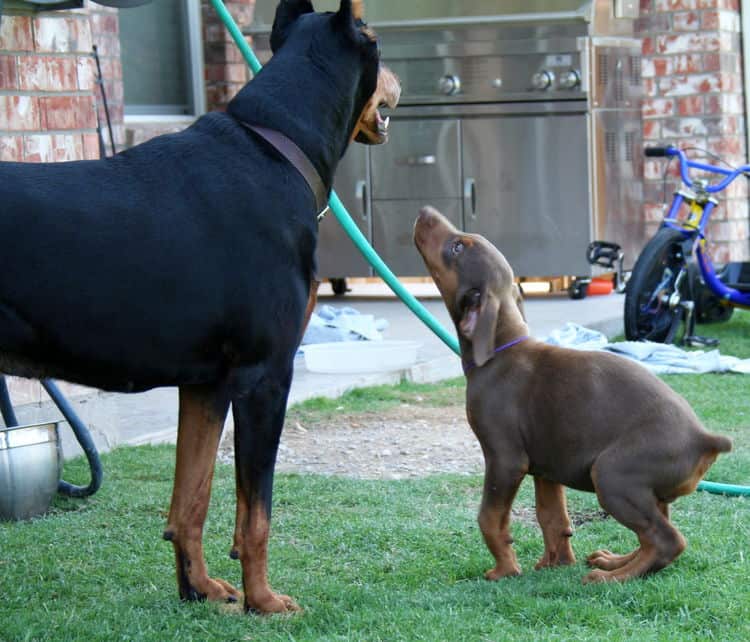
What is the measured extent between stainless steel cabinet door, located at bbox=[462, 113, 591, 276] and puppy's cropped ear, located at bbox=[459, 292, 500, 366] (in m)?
6.67

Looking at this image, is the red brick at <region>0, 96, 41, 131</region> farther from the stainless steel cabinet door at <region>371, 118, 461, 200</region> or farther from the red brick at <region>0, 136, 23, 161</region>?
the stainless steel cabinet door at <region>371, 118, 461, 200</region>

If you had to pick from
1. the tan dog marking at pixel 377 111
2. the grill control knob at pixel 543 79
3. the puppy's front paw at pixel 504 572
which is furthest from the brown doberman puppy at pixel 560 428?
the grill control knob at pixel 543 79

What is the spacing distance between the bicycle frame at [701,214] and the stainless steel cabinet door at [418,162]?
2379 mm

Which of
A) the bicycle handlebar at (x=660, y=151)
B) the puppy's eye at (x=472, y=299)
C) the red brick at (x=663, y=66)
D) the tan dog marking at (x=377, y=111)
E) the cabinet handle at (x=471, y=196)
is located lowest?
the cabinet handle at (x=471, y=196)

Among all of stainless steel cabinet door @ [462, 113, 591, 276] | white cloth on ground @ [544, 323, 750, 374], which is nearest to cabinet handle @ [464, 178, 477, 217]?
stainless steel cabinet door @ [462, 113, 591, 276]

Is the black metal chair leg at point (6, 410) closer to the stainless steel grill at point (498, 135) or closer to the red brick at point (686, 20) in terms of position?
the stainless steel grill at point (498, 135)

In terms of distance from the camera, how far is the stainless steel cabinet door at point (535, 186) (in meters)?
10.1

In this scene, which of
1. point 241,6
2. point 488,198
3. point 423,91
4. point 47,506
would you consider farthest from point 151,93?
point 47,506

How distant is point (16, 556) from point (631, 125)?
319 inches

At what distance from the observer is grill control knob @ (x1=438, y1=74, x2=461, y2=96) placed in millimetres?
10180

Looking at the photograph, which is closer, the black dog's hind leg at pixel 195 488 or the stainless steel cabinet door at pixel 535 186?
the black dog's hind leg at pixel 195 488

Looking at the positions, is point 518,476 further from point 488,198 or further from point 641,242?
point 641,242

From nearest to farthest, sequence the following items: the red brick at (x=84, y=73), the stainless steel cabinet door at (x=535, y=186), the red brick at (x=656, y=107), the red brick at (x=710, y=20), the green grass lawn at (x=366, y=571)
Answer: the green grass lawn at (x=366, y=571), the red brick at (x=84, y=73), the stainless steel cabinet door at (x=535, y=186), the red brick at (x=710, y=20), the red brick at (x=656, y=107)

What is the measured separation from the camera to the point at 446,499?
4.49 m
